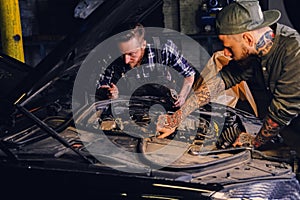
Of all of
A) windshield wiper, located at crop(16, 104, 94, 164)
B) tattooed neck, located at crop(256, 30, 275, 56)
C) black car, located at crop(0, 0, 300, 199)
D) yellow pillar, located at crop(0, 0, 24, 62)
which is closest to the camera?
black car, located at crop(0, 0, 300, 199)

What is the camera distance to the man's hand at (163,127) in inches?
118

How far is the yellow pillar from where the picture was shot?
5.47 meters

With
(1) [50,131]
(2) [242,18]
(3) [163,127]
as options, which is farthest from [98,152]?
(2) [242,18]

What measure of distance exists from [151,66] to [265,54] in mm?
1124

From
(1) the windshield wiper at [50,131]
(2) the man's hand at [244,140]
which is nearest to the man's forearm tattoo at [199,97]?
(2) the man's hand at [244,140]

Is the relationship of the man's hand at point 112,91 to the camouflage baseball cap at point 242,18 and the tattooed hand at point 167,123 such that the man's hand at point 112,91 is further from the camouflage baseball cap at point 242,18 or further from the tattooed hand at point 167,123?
the camouflage baseball cap at point 242,18

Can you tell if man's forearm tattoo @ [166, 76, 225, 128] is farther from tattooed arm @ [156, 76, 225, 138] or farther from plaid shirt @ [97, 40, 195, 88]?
plaid shirt @ [97, 40, 195, 88]

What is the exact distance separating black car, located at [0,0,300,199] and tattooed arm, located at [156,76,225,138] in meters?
0.06

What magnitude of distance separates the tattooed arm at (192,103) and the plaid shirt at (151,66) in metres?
0.53

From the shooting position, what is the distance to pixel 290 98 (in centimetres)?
304

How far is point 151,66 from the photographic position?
13.2 ft

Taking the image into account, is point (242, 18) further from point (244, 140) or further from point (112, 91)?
point (112, 91)

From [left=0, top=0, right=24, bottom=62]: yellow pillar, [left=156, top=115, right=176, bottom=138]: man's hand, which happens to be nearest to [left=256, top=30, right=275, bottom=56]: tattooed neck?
[left=156, top=115, right=176, bottom=138]: man's hand

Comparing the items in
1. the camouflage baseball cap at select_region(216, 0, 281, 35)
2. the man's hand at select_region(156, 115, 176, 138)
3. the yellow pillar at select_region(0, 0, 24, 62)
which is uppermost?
the yellow pillar at select_region(0, 0, 24, 62)
